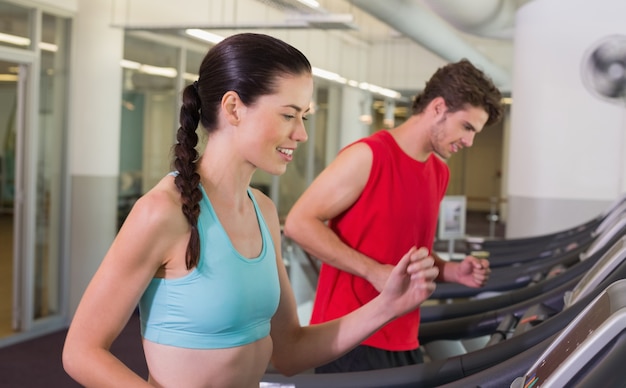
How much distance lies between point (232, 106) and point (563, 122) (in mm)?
Answer: 4792

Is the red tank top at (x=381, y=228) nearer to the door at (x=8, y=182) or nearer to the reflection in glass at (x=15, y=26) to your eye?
the reflection in glass at (x=15, y=26)

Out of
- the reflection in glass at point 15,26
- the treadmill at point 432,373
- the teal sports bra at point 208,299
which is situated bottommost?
the treadmill at point 432,373

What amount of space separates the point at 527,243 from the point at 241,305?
160 inches

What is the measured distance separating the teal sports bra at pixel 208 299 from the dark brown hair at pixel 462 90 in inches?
48.0

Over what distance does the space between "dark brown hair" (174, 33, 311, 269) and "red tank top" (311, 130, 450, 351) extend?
0.88 metres

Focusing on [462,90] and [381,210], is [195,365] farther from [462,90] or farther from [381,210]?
[462,90]

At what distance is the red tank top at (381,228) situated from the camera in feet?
7.11

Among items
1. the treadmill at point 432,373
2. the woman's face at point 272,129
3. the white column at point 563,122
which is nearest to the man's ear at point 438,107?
the treadmill at point 432,373

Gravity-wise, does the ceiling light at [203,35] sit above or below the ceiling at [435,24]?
below

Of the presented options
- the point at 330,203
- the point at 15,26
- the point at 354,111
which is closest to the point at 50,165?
the point at 15,26

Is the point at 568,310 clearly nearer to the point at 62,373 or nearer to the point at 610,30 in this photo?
the point at 62,373

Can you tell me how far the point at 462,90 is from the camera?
2279 millimetres

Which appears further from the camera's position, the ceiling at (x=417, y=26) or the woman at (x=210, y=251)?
the ceiling at (x=417, y=26)

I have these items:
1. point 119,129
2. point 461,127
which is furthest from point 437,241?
point 461,127
